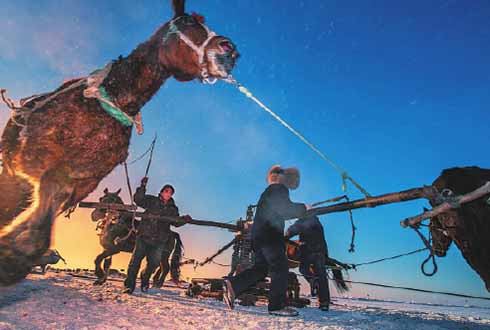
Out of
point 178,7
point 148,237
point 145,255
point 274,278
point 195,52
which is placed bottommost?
point 274,278

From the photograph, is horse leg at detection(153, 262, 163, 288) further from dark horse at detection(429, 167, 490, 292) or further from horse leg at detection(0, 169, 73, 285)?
horse leg at detection(0, 169, 73, 285)

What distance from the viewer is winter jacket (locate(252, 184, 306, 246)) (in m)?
→ 4.77

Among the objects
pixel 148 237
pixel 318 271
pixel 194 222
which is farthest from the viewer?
pixel 194 222

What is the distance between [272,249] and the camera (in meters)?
4.70

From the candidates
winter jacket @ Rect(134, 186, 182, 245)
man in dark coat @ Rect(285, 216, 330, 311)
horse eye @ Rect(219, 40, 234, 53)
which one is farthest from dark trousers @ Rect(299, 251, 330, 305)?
horse eye @ Rect(219, 40, 234, 53)

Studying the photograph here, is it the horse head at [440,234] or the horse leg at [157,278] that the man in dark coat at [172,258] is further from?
the horse head at [440,234]

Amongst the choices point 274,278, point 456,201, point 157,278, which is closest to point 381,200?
point 456,201

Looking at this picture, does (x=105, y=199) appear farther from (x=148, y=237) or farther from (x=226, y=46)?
(x=226, y=46)

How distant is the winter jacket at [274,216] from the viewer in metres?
4.77

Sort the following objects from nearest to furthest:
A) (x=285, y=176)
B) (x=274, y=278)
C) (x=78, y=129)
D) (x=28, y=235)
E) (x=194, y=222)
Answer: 1. (x=28, y=235)
2. (x=78, y=129)
3. (x=274, y=278)
4. (x=285, y=176)
5. (x=194, y=222)

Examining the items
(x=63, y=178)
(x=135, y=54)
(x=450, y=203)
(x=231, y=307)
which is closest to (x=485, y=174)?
(x=450, y=203)

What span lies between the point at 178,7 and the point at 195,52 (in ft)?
1.95

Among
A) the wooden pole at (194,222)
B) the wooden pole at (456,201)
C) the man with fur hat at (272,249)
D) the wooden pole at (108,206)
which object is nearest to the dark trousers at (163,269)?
the wooden pole at (194,222)

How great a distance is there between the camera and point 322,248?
6645mm
